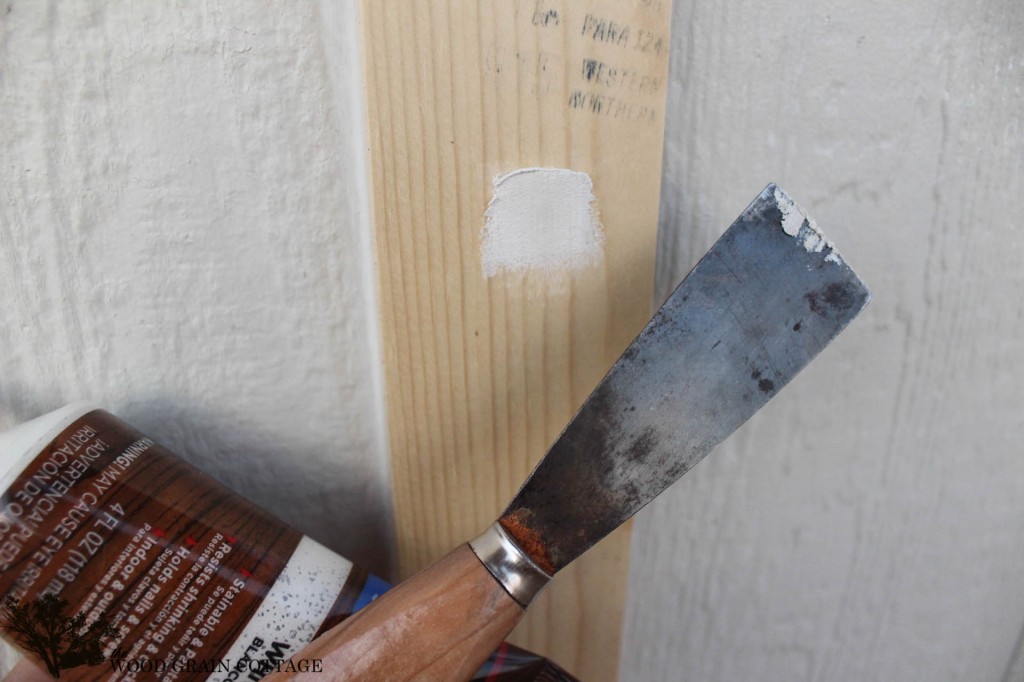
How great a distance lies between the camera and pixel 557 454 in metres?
0.26

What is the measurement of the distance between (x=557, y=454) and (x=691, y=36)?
17cm

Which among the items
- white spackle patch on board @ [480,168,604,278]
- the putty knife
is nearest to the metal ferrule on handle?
the putty knife

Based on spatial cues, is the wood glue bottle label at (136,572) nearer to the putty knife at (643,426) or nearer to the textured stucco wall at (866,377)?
the putty knife at (643,426)

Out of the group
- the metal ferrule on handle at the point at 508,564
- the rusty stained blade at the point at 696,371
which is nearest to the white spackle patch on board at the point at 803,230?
the rusty stained blade at the point at 696,371

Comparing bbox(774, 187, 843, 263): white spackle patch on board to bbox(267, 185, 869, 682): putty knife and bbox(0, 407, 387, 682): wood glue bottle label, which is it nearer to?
bbox(267, 185, 869, 682): putty knife

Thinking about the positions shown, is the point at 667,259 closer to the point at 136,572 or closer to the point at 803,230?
the point at 803,230

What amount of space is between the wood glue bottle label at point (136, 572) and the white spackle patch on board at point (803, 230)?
21 centimetres

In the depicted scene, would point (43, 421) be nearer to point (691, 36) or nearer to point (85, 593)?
point (85, 593)

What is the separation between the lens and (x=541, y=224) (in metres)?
0.29

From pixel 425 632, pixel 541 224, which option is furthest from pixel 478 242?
pixel 425 632

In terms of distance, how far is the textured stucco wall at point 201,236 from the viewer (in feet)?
0.94

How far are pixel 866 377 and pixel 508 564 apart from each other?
200 millimetres

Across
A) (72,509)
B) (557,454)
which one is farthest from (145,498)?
(557,454)

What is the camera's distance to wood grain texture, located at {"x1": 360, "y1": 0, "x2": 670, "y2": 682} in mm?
265
